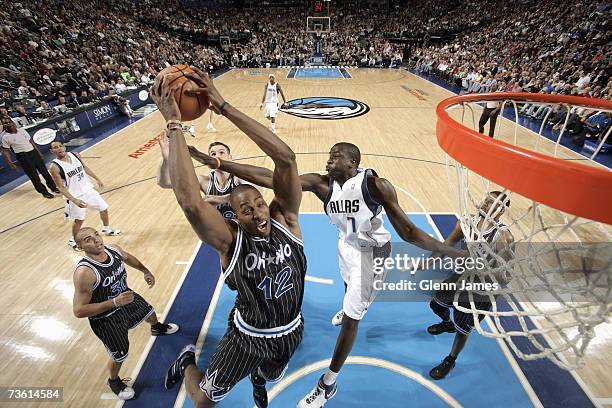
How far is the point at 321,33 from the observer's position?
33.4 metres

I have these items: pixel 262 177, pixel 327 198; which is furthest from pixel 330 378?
pixel 262 177

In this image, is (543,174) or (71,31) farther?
(71,31)

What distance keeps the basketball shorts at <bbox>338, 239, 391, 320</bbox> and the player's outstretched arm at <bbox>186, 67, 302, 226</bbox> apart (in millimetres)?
1023

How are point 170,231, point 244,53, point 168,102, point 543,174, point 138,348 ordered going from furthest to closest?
point 244,53 < point 170,231 < point 138,348 < point 168,102 < point 543,174

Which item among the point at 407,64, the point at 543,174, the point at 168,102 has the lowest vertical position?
the point at 407,64

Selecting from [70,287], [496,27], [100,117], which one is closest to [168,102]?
[70,287]

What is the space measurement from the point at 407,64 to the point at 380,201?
27377 mm

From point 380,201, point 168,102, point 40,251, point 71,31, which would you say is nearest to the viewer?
point 168,102

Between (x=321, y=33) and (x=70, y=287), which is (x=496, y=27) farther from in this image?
(x=70, y=287)

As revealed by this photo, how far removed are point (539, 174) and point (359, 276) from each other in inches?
70.6

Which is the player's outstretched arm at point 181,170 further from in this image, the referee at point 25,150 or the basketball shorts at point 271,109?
the basketball shorts at point 271,109

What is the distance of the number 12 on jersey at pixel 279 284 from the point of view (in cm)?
212

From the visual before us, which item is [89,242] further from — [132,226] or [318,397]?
[132,226]

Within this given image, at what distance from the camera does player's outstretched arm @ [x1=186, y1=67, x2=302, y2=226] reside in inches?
67.8
